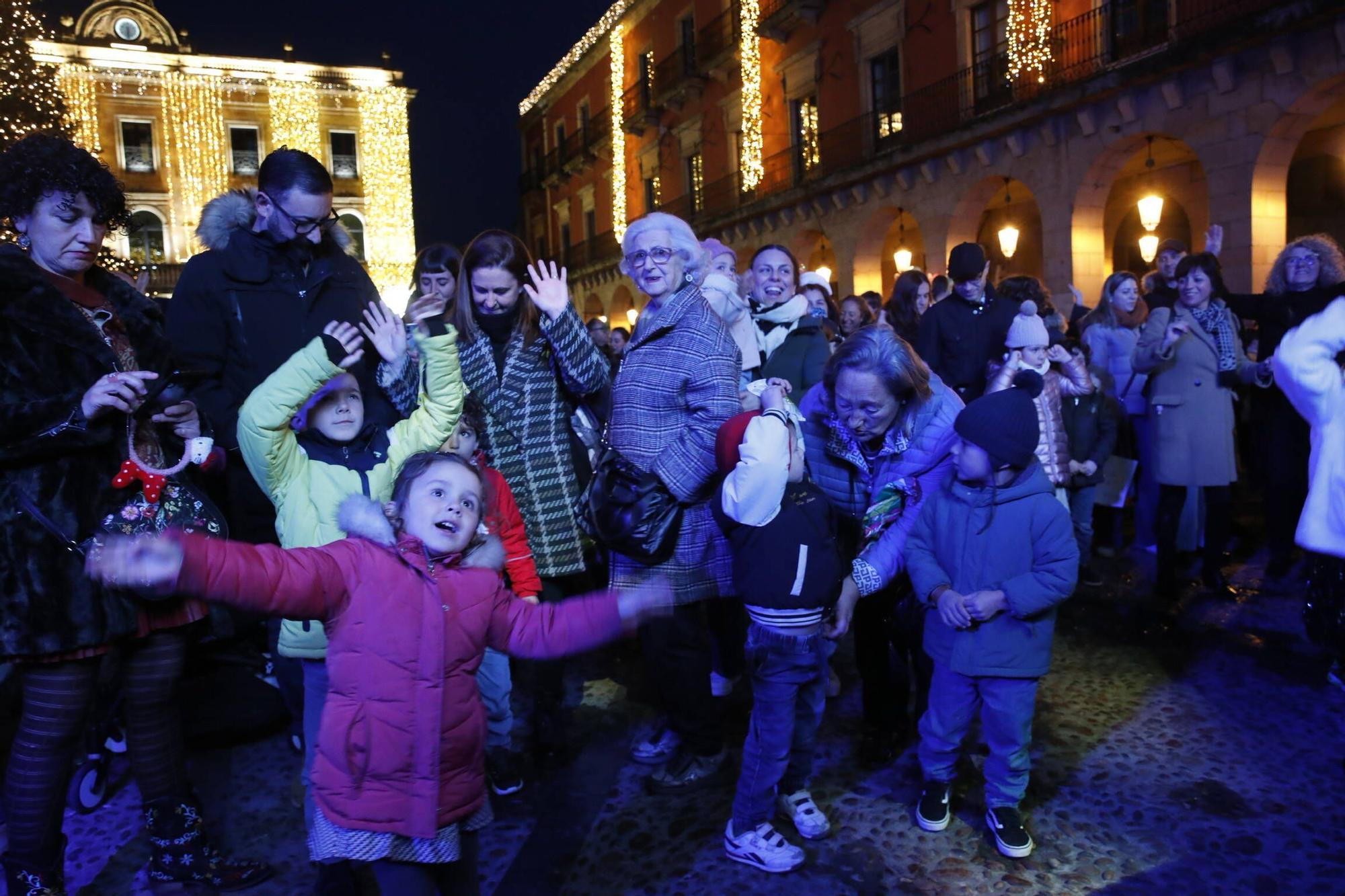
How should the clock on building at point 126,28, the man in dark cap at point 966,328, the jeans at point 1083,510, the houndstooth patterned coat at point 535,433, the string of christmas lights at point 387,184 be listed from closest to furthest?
the houndstooth patterned coat at point 535,433 → the man in dark cap at point 966,328 → the jeans at point 1083,510 → the clock on building at point 126,28 → the string of christmas lights at point 387,184

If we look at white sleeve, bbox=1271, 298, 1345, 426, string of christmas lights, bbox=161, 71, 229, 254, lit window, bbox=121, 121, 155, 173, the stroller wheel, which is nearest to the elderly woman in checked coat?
white sleeve, bbox=1271, 298, 1345, 426

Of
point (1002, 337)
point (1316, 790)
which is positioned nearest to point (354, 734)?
point (1316, 790)

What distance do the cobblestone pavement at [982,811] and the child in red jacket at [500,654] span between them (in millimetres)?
101

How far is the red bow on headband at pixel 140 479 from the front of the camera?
2502mm

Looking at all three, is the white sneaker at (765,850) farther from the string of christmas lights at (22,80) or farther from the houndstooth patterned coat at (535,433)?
the string of christmas lights at (22,80)

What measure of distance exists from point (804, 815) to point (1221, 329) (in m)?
4.39

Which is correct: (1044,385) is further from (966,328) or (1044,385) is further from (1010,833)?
(1010,833)

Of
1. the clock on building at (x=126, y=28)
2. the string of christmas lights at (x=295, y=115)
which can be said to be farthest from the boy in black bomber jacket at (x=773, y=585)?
the clock on building at (x=126, y=28)

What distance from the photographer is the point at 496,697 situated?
3.37m

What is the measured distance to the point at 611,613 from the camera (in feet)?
6.86

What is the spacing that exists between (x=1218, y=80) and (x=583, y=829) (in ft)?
38.8

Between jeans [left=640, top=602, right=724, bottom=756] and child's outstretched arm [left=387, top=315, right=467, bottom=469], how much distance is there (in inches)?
40.8

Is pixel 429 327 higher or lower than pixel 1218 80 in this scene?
lower

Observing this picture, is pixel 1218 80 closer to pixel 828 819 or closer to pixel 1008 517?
pixel 1008 517
